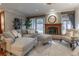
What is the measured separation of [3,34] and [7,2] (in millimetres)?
614

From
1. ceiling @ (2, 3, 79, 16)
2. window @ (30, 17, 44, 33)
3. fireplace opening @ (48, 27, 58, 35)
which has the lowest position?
fireplace opening @ (48, 27, 58, 35)

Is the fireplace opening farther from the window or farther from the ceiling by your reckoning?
the ceiling

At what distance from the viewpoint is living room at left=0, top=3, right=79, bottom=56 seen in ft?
7.50

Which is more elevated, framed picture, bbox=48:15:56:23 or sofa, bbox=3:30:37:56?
framed picture, bbox=48:15:56:23

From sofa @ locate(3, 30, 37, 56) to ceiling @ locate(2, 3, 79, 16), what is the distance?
0.46 m

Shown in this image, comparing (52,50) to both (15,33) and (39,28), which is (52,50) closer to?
(39,28)

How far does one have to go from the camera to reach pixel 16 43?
7.54 ft

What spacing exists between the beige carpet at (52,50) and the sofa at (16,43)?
14 cm

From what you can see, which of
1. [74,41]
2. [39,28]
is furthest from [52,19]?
[74,41]

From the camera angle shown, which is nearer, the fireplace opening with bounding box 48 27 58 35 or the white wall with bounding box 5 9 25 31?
the white wall with bounding box 5 9 25 31

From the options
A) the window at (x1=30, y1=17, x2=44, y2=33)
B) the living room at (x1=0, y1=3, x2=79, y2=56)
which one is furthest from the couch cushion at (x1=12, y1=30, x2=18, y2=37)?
the window at (x1=30, y1=17, x2=44, y2=33)

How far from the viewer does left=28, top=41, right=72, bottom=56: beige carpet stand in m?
2.29

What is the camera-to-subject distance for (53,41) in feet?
7.72

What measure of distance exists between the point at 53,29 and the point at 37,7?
54 cm
